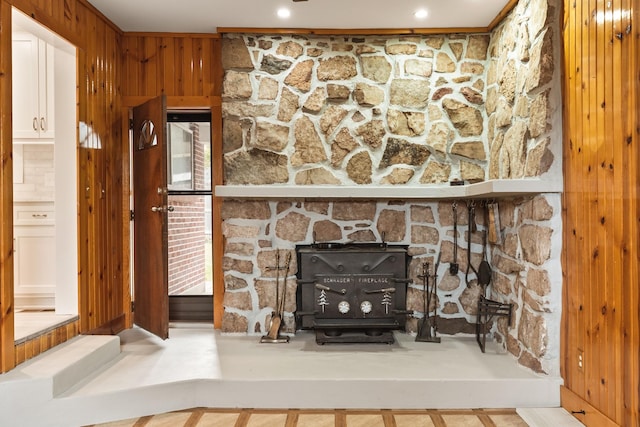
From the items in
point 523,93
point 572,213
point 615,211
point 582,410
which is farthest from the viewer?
point 523,93

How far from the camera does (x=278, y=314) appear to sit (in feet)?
11.5

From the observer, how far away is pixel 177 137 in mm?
3975

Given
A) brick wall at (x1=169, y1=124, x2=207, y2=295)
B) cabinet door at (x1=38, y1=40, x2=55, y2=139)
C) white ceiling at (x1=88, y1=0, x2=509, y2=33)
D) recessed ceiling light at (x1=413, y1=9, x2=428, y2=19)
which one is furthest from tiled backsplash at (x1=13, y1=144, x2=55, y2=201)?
recessed ceiling light at (x1=413, y1=9, x2=428, y2=19)

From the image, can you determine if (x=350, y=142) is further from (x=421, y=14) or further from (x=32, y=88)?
(x=32, y=88)

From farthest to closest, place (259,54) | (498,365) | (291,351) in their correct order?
(259,54) → (291,351) → (498,365)

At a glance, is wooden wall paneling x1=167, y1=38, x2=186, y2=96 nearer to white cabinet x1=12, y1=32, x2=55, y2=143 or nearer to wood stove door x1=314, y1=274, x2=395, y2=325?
white cabinet x1=12, y1=32, x2=55, y2=143

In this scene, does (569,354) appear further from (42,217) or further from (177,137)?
(42,217)

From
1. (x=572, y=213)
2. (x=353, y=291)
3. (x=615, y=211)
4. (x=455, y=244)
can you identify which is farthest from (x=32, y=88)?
(x=615, y=211)

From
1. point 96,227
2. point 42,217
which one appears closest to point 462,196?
point 96,227

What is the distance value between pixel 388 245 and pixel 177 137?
6.64 ft

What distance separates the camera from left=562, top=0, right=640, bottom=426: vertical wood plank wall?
2.00 meters

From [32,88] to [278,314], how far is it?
261 centimetres

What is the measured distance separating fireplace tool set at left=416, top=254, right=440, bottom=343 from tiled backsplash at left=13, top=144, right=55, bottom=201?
10.2 ft

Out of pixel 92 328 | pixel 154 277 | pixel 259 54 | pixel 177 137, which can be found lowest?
pixel 92 328
